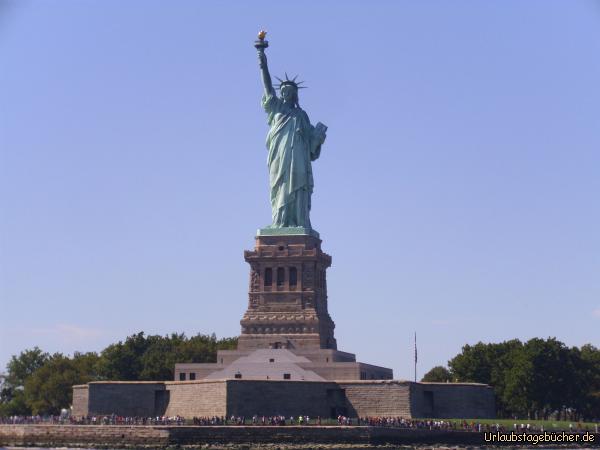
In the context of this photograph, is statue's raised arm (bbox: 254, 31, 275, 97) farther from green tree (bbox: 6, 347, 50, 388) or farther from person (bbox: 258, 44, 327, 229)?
green tree (bbox: 6, 347, 50, 388)

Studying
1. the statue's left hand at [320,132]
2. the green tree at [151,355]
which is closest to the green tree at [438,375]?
the green tree at [151,355]

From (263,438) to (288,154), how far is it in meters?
25.5

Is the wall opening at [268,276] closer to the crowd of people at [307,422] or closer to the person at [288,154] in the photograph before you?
the person at [288,154]

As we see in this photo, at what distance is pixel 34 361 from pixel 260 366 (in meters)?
35.2

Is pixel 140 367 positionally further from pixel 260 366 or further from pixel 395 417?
pixel 395 417

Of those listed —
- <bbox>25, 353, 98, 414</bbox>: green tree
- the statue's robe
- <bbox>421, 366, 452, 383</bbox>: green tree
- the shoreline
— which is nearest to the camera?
the shoreline

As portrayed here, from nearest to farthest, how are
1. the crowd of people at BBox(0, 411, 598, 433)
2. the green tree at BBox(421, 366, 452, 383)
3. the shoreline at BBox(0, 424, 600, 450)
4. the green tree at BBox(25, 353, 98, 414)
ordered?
the shoreline at BBox(0, 424, 600, 450)
the crowd of people at BBox(0, 411, 598, 433)
the green tree at BBox(25, 353, 98, 414)
the green tree at BBox(421, 366, 452, 383)

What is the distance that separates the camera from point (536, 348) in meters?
94.7

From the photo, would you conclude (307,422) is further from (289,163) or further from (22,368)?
(22,368)

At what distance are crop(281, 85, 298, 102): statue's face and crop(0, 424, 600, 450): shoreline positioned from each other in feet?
90.0

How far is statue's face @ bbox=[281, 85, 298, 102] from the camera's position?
93188 mm

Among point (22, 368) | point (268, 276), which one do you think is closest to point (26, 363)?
point (22, 368)

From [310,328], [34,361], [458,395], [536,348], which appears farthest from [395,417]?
[34,361]

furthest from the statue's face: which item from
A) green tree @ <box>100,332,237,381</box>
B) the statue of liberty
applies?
green tree @ <box>100,332,237,381</box>
